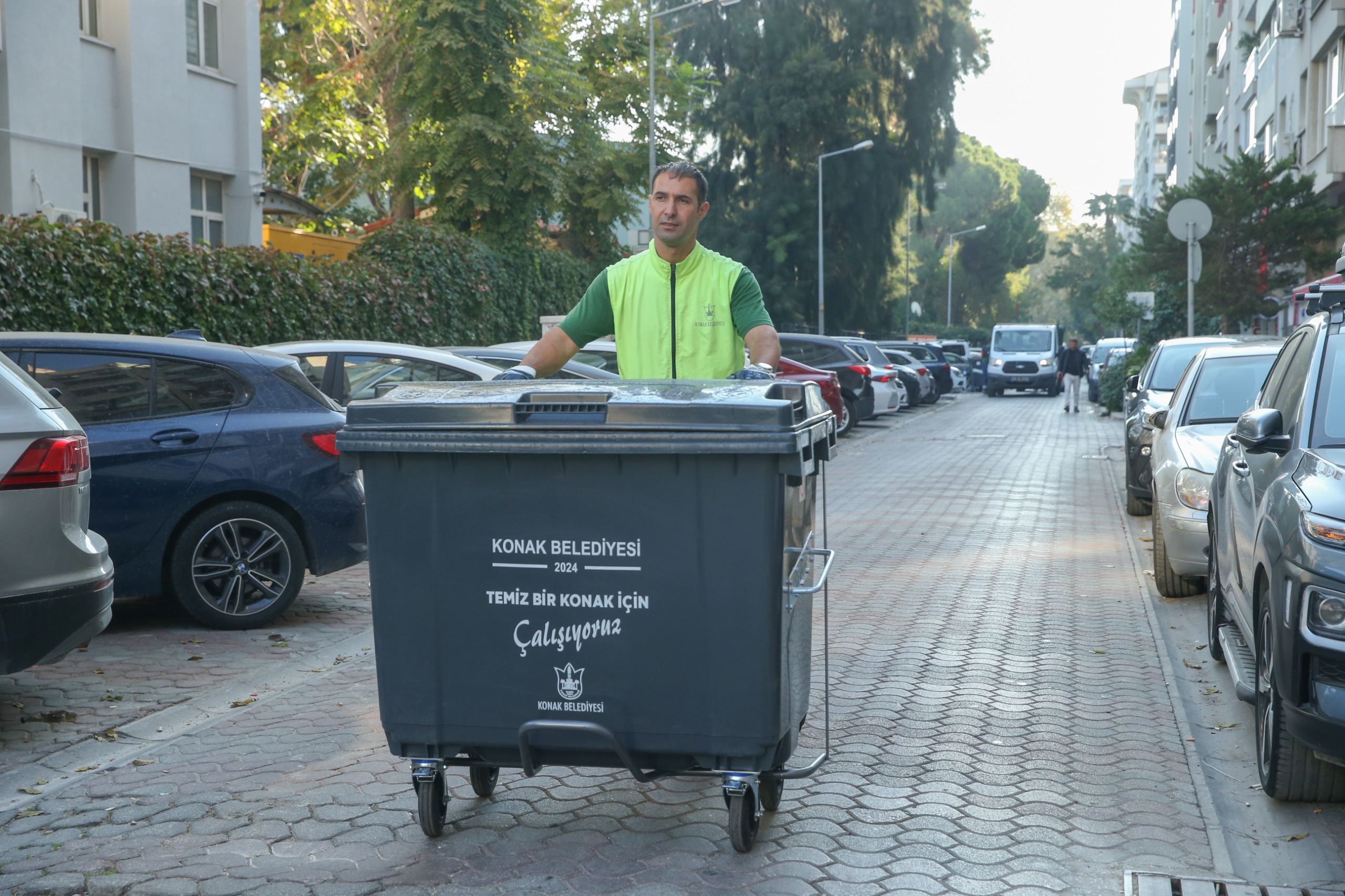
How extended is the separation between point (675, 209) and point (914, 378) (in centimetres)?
3016

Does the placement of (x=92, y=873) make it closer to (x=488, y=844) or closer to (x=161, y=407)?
(x=488, y=844)

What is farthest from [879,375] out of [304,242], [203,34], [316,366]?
[316,366]

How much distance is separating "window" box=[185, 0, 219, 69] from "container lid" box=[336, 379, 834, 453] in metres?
18.8

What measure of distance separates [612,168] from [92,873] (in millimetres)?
28310

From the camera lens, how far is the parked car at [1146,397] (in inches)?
479

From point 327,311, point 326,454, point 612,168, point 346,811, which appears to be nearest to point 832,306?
point 612,168

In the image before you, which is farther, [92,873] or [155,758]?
[155,758]

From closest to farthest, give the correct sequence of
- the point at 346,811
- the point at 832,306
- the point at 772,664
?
the point at 772,664
the point at 346,811
the point at 832,306

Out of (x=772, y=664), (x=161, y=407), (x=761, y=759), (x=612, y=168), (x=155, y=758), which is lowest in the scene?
(x=155, y=758)

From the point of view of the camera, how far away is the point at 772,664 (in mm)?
3863

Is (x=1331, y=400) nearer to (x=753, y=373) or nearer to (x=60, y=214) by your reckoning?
(x=753, y=373)

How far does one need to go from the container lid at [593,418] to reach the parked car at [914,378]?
29.4m

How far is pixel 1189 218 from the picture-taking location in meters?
16.5

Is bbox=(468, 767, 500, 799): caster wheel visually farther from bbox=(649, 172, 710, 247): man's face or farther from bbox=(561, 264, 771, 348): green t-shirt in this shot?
bbox=(649, 172, 710, 247): man's face
